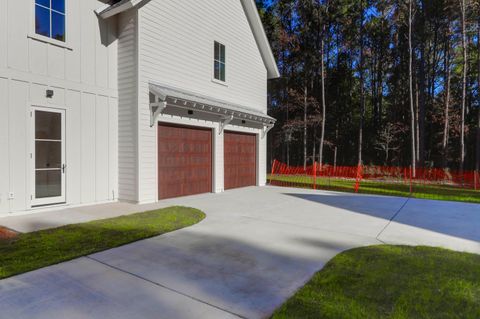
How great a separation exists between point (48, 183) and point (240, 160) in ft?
22.5

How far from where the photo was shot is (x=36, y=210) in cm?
697

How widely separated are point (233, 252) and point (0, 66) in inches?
229

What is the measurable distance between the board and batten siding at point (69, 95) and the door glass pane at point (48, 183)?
16 centimetres

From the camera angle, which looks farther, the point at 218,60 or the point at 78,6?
the point at 218,60

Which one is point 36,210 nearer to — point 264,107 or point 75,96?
point 75,96

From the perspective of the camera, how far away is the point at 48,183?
23.6 ft

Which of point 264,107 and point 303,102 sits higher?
point 303,102

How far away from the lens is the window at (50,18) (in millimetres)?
6965

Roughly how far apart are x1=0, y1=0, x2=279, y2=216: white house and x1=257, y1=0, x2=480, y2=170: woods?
12.6 meters

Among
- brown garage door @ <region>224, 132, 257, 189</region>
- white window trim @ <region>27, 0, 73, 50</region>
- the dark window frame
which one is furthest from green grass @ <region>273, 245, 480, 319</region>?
brown garage door @ <region>224, 132, 257, 189</region>

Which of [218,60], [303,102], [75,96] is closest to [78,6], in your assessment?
[75,96]

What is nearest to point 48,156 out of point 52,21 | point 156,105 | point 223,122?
point 156,105

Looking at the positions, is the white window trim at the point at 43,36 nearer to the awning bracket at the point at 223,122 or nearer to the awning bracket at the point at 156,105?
the awning bracket at the point at 156,105

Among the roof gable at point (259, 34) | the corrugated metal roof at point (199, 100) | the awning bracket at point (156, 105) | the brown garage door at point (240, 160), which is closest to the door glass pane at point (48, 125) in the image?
the awning bracket at point (156, 105)
